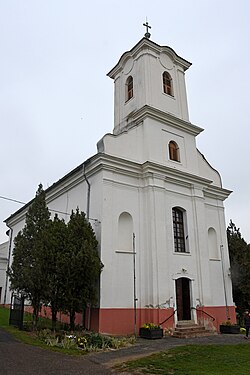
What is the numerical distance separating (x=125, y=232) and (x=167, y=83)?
11005mm

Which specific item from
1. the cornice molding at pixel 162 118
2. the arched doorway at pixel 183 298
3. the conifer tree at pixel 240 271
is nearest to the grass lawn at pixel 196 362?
the arched doorway at pixel 183 298

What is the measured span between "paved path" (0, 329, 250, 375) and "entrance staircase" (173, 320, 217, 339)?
3.11 meters

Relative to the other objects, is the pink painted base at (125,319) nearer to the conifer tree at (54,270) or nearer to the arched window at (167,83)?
the conifer tree at (54,270)

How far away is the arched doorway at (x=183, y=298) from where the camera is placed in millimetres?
17761

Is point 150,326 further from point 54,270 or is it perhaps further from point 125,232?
point 54,270

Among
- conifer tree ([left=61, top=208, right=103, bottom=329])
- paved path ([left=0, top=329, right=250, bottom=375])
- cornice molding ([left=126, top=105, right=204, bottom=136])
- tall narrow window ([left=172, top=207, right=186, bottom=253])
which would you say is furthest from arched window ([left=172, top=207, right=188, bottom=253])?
paved path ([left=0, top=329, right=250, bottom=375])

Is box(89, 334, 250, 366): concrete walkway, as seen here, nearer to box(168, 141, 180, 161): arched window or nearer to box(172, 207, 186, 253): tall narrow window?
box(172, 207, 186, 253): tall narrow window

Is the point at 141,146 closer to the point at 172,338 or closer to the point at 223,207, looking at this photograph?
the point at 223,207

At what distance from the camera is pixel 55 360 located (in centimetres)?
966

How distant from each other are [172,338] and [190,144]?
11644mm

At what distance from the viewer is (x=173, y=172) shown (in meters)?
19.3

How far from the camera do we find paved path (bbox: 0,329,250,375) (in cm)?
842

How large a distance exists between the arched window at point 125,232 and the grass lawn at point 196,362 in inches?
241

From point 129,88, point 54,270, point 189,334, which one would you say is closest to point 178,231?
point 189,334
